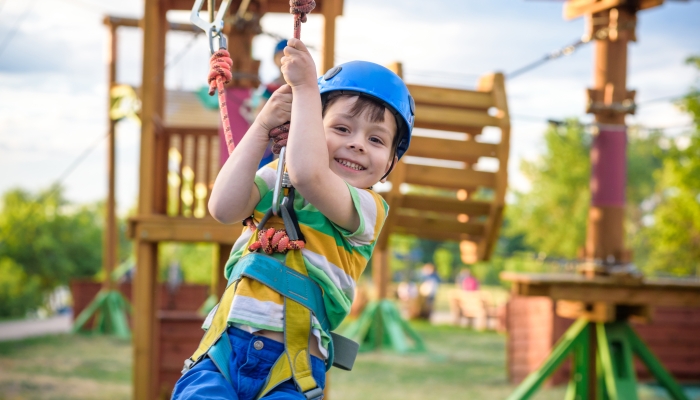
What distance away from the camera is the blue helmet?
227 centimetres

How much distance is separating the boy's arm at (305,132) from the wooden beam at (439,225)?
6.19m

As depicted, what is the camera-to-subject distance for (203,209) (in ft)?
23.4

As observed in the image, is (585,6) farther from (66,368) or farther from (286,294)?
(66,368)

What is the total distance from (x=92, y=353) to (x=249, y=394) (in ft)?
35.4

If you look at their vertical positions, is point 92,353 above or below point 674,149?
below

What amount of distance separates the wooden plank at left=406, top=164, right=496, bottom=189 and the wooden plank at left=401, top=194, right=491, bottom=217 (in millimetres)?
161

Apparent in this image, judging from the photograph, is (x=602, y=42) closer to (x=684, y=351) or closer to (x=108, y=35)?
(x=684, y=351)

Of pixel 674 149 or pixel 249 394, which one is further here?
pixel 674 149

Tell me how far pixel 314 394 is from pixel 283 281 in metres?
0.33

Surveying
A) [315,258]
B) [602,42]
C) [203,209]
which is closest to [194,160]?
[203,209]

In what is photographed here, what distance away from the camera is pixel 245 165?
7.00 ft

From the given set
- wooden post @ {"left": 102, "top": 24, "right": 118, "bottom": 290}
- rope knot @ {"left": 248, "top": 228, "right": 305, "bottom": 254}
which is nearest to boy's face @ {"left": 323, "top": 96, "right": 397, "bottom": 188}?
rope knot @ {"left": 248, "top": 228, "right": 305, "bottom": 254}

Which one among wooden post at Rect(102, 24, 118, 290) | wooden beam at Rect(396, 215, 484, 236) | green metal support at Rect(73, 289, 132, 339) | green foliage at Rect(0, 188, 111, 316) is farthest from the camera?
green foliage at Rect(0, 188, 111, 316)

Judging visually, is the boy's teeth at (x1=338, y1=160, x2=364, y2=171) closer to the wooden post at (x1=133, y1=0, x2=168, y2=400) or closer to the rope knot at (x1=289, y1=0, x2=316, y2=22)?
the rope knot at (x1=289, y1=0, x2=316, y2=22)
